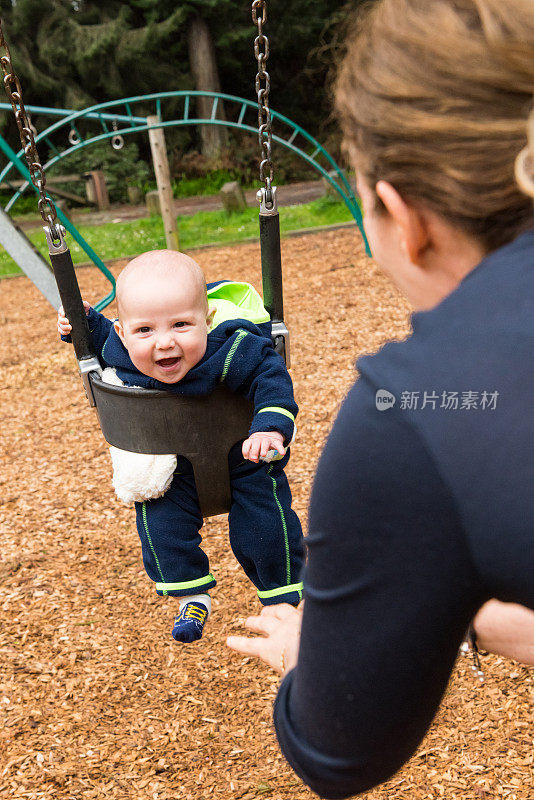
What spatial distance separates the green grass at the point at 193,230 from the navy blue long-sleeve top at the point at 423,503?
7776mm

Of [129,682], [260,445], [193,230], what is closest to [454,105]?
[260,445]

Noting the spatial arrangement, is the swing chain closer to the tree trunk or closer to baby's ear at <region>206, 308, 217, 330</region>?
baby's ear at <region>206, 308, 217, 330</region>

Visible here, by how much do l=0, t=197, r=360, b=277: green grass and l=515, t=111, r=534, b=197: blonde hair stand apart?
7.83m

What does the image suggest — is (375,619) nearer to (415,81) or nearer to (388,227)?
(388,227)

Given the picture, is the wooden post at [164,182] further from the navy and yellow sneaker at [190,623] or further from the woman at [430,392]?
the woman at [430,392]

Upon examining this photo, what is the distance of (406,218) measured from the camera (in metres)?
0.83

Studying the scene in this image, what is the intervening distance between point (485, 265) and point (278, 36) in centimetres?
1555

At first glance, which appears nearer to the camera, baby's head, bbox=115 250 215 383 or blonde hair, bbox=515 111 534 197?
blonde hair, bbox=515 111 534 197

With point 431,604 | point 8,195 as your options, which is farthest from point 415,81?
point 8,195

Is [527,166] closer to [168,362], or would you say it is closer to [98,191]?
[168,362]

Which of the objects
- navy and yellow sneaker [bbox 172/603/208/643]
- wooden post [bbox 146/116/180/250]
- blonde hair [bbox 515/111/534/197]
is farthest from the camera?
wooden post [bbox 146/116/180/250]

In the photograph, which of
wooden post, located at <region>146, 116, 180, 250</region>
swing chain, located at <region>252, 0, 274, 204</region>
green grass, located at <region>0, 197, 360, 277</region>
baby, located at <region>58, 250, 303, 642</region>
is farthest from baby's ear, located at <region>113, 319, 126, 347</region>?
green grass, located at <region>0, 197, 360, 277</region>

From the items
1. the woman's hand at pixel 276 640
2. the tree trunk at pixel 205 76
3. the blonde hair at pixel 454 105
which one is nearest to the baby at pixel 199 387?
the woman's hand at pixel 276 640

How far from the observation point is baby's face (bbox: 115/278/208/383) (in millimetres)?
1750
